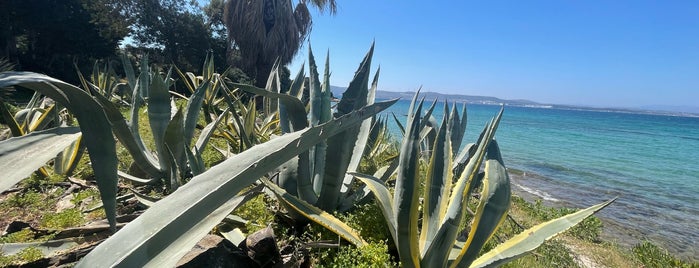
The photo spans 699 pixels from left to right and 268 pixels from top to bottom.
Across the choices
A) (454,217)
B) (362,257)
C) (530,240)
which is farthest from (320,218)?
(530,240)

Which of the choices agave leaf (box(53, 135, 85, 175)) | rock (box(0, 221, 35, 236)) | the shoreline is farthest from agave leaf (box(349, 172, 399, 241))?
the shoreline

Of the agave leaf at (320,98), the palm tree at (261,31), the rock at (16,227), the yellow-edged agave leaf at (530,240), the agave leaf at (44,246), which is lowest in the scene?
the rock at (16,227)

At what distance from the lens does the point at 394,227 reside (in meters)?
1.53

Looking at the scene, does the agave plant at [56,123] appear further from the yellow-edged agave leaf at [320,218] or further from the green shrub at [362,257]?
the green shrub at [362,257]

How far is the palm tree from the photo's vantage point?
1325 centimetres

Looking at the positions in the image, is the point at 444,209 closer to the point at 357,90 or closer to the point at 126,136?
→ the point at 357,90

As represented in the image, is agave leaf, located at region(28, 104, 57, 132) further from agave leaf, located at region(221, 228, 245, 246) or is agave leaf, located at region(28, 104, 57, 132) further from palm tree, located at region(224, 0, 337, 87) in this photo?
palm tree, located at region(224, 0, 337, 87)

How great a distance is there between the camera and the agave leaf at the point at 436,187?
150cm

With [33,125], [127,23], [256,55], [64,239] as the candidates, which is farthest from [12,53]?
[64,239]

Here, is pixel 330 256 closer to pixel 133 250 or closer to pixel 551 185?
pixel 133 250

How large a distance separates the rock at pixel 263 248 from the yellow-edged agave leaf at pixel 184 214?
0.57 meters

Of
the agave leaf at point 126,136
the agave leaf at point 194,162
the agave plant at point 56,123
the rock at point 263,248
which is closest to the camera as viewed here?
the agave leaf at point 126,136

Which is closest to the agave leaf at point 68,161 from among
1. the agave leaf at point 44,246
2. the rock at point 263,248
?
the agave leaf at point 44,246

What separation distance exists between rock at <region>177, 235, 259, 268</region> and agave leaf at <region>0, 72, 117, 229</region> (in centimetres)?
37
